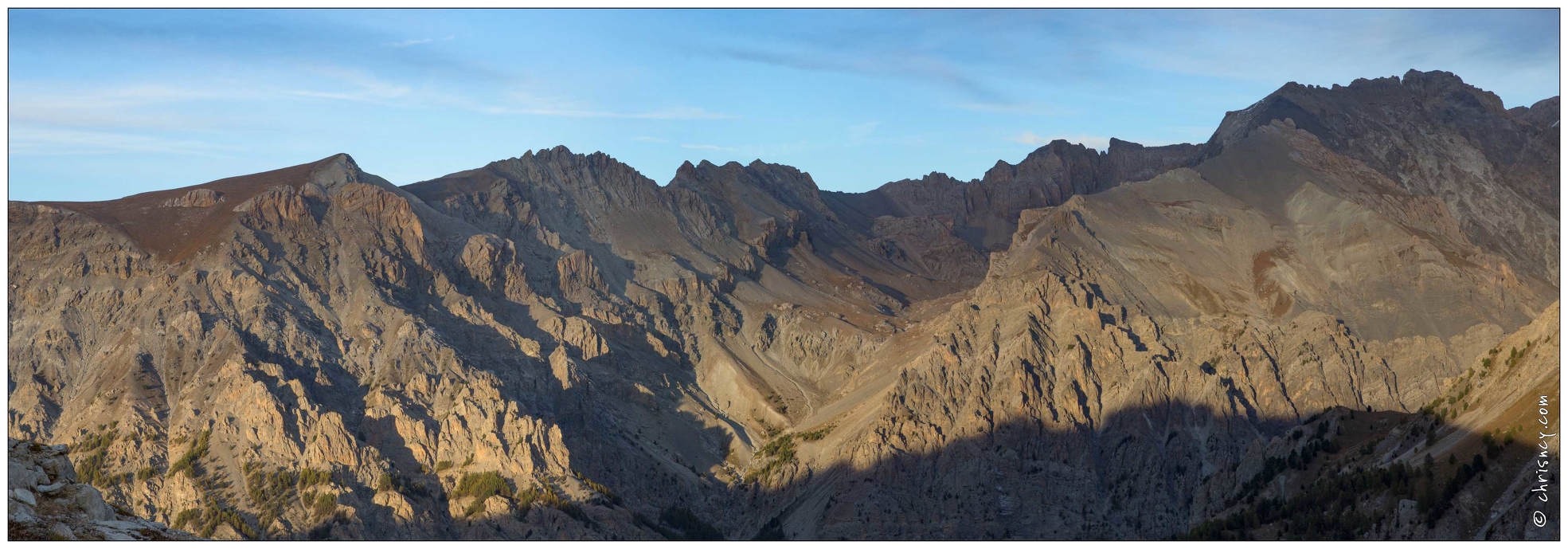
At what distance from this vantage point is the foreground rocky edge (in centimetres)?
7100

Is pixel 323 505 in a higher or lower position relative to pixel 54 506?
lower

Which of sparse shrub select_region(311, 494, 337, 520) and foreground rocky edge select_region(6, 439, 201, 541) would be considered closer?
foreground rocky edge select_region(6, 439, 201, 541)

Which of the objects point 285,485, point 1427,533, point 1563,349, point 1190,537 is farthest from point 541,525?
point 1563,349

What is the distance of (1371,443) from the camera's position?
147 metres

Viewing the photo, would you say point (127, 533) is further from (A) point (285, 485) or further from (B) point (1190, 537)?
(A) point (285, 485)

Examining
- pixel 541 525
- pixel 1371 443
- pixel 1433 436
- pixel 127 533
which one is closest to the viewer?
pixel 127 533

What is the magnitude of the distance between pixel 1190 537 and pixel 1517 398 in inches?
1368

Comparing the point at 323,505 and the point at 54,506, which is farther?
the point at 323,505

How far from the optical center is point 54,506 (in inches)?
2874

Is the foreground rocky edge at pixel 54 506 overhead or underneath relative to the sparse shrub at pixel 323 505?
overhead

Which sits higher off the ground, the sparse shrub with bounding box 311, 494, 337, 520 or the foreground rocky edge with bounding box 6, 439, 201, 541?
the foreground rocky edge with bounding box 6, 439, 201, 541

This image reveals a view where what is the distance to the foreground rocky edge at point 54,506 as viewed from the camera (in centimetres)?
Result: 7100

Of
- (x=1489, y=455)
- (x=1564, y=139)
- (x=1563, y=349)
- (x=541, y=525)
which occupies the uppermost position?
(x=1564, y=139)

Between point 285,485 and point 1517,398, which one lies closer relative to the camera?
point 1517,398
